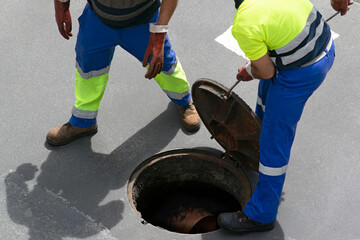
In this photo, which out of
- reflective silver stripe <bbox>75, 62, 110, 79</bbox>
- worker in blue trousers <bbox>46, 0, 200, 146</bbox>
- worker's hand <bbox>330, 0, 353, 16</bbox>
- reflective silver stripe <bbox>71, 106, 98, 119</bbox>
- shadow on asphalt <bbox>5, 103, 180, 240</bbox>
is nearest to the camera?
worker's hand <bbox>330, 0, 353, 16</bbox>

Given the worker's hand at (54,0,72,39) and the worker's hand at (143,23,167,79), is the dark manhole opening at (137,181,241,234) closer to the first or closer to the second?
the worker's hand at (143,23,167,79)

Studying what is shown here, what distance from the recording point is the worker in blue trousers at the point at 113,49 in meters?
3.84

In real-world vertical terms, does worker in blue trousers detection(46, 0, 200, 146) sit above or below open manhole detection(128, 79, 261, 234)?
above

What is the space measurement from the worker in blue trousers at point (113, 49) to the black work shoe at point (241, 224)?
911mm

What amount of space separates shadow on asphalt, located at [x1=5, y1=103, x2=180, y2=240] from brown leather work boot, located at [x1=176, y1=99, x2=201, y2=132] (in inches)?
→ 3.6

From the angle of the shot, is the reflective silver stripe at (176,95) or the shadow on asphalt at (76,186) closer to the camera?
the shadow on asphalt at (76,186)

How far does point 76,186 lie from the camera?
13.7 ft

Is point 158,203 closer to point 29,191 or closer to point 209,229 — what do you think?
point 209,229

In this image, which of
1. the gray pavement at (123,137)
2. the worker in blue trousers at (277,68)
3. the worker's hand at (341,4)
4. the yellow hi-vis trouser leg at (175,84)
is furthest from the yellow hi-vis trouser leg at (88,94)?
the worker's hand at (341,4)

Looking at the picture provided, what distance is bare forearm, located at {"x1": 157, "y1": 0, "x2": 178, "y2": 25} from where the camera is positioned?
3.74 m

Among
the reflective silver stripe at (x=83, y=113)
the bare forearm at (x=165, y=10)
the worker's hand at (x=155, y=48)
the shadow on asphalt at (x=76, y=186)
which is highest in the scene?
the bare forearm at (x=165, y=10)

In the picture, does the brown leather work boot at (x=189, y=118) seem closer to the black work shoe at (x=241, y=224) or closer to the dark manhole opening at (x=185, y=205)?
the dark manhole opening at (x=185, y=205)

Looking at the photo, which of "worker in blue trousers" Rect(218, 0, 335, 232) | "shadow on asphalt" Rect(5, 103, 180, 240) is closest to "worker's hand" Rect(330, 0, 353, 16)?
"worker in blue trousers" Rect(218, 0, 335, 232)

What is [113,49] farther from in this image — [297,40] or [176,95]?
[297,40]
